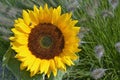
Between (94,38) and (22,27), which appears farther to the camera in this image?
(94,38)

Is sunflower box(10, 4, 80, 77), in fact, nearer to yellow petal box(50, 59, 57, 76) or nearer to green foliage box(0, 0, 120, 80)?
yellow petal box(50, 59, 57, 76)

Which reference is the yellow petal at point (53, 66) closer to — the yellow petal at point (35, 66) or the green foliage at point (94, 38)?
the yellow petal at point (35, 66)

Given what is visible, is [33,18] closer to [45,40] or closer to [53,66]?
[45,40]

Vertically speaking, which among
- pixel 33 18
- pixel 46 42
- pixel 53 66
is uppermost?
pixel 33 18

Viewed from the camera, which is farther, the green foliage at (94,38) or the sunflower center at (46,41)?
the green foliage at (94,38)

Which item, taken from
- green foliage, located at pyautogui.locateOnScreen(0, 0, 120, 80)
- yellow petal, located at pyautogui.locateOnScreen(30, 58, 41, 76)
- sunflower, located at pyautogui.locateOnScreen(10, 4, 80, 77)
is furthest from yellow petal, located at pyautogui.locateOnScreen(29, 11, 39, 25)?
green foliage, located at pyautogui.locateOnScreen(0, 0, 120, 80)

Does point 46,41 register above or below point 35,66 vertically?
above

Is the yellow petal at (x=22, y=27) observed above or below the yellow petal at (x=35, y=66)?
above

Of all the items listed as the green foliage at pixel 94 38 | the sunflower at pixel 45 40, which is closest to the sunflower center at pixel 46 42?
the sunflower at pixel 45 40

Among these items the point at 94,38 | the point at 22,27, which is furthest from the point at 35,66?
the point at 94,38
